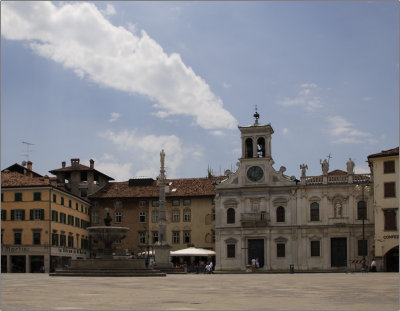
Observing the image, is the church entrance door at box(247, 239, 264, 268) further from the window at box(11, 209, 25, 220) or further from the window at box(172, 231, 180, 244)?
the window at box(11, 209, 25, 220)

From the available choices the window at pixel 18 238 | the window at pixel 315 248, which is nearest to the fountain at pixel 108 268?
the window at pixel 18 238

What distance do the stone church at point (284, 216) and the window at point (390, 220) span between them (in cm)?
576

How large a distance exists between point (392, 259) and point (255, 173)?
51.0 feet

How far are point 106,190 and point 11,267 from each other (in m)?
16.4

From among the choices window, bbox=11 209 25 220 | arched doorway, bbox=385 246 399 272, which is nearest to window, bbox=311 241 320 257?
arched doorway, bbox=385 246 399 272

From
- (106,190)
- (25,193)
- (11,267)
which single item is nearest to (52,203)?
(25,193)

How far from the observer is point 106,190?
237ft

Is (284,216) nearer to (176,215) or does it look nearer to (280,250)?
(280,250)

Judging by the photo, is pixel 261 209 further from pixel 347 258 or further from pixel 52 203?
pixel 52 203

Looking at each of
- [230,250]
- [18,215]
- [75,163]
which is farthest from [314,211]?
[75,163]

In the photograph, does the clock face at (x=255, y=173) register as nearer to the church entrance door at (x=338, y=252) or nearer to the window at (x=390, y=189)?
the church entrance door at (x=338, y=252)

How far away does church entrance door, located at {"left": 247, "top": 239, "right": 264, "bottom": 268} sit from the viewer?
60416 mm

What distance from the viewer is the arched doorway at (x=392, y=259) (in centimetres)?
5066

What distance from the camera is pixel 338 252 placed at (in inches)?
2302
